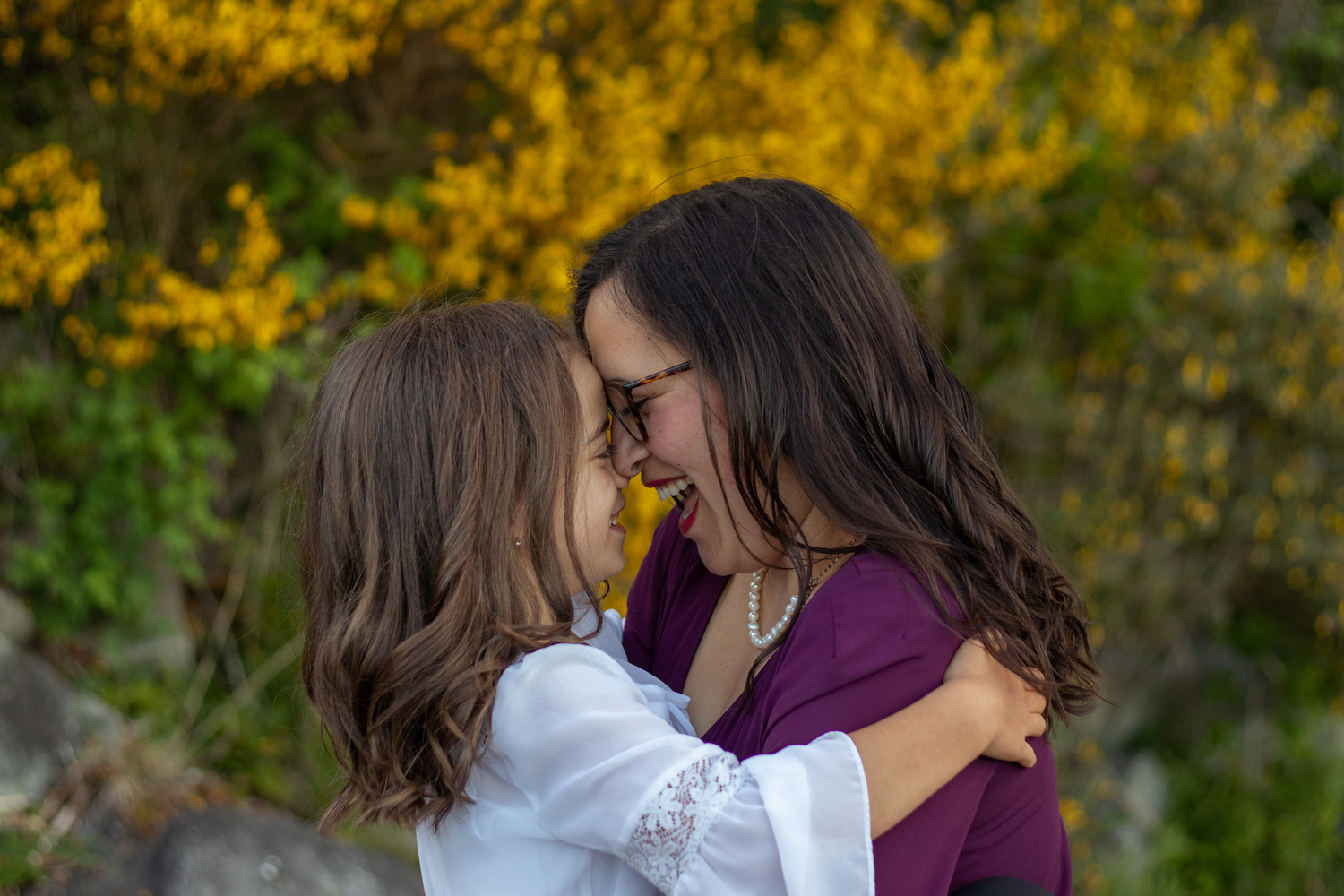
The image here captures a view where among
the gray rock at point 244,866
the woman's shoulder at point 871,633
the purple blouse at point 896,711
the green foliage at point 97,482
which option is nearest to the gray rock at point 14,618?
the green foliage at point 97,482

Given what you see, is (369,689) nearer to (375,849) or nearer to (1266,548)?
(375,849)

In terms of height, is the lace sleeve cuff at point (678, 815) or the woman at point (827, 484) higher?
the woman at point (827, 484)

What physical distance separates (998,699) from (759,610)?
0.48m

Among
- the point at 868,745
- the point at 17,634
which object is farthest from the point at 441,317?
the point at 17,634

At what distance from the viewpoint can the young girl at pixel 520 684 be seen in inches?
47.9

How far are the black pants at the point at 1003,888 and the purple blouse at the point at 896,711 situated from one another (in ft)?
0.09

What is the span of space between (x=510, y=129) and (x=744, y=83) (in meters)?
1.04

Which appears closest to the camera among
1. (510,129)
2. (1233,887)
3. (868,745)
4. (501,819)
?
(868,745)

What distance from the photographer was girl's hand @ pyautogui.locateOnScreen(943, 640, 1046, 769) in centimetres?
130

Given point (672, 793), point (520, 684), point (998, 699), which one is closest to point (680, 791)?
point (672, 793)

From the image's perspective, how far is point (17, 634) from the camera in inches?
142

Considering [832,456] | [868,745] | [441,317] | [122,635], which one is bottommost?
[122,635]

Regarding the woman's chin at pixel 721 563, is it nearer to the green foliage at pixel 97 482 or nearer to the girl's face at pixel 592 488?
the girl's face at pixel 592 488

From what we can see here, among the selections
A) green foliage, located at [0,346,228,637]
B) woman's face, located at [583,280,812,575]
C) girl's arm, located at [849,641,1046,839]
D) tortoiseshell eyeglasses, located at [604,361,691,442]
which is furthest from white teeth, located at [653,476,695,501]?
green foliage, located at [0,346,228,637]
